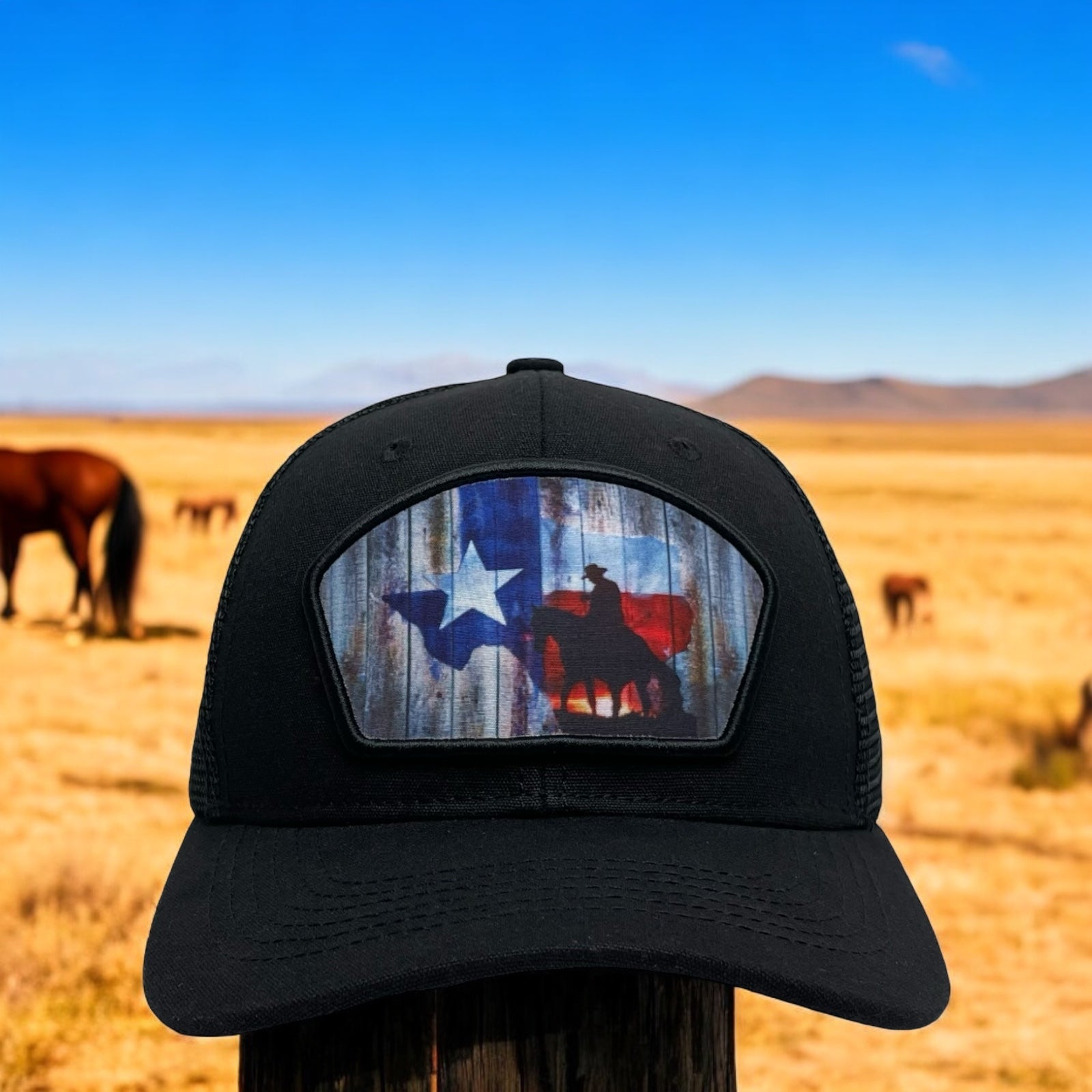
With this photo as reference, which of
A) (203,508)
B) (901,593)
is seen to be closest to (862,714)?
(901,593)

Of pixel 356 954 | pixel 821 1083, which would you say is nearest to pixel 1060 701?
pixel 821 1083

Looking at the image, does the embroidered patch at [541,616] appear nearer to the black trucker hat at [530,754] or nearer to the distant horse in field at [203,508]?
the black trucker hat at [530,754]

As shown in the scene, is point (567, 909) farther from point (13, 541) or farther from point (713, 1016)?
point (13, 541)

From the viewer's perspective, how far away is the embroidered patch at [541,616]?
1.56m

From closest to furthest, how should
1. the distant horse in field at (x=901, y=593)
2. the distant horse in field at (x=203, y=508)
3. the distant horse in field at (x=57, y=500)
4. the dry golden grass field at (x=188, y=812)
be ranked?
the dry golden grass field at (x=188, y=812), the distant horse in field at (x=57, y=500), the distant horse in field at (x=901, y=593), the distant horse in field at (x=203, y=508)

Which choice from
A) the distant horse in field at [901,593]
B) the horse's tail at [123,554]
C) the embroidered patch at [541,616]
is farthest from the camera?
the distant horse in field at [901,593]

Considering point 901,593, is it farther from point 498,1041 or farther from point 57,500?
point 498,1041

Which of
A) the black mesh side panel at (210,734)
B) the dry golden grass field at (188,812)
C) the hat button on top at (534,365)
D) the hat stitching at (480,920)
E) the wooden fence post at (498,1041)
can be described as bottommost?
the dry golden grass field at (188,812)

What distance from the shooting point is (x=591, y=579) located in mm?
1599

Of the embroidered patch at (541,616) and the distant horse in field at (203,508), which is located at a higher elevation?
the distant horse in field at (203,508)

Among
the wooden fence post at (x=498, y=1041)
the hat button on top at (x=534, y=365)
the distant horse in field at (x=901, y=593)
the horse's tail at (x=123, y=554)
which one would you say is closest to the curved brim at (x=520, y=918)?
the wooden fence post at (x=498, y=1041)

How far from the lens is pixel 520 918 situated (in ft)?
4.63

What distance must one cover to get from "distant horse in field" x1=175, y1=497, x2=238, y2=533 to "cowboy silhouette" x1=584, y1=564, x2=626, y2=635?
20033 millimetres

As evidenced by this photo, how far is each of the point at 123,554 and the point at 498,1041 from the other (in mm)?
11796
